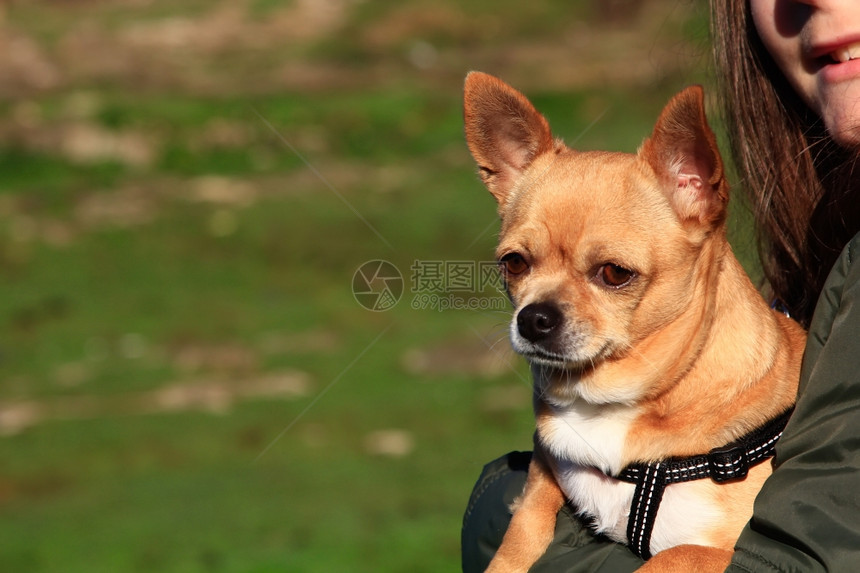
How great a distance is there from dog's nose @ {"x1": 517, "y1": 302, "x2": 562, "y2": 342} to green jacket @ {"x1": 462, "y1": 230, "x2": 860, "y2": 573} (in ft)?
2.97

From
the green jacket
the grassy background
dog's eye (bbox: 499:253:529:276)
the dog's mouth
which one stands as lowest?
the grassy background

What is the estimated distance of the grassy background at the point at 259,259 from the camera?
8195mm

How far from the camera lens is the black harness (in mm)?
Result: 3144

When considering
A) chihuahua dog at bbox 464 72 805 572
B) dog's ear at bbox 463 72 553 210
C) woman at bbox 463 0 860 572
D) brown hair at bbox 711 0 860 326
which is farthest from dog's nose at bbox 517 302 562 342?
brown hair at bbox 711 0 860 326

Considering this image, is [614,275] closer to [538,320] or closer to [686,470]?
[538,320]

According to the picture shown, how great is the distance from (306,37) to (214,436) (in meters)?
14.0

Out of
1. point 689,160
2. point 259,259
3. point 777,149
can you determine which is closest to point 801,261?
point 777,149

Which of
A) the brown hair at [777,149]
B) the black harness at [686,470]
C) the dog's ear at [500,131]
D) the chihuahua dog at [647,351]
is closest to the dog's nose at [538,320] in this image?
the chihuahua dog at [647,351]

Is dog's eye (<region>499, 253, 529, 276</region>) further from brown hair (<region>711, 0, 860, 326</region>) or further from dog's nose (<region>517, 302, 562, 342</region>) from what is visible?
brown hair (<region>711, 0, 860, 326</region>)

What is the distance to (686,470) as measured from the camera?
3205 millimetres

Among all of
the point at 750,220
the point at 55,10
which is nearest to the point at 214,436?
the point at 750,220

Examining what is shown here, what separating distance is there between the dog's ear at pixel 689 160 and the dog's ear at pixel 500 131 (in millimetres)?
510
